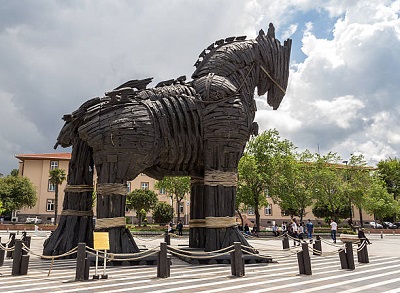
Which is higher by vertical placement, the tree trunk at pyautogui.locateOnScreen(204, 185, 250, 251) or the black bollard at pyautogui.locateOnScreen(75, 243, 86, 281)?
the tree trunk at pyautogui.locateOnScreen(204, 185, 250, 251)

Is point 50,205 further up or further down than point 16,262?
further up

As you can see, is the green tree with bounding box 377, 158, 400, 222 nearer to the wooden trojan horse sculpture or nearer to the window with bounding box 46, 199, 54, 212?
the window with bounding box 46, 199, 54, 212

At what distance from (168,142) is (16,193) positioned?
39637 mm

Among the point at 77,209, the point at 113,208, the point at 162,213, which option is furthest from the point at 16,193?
the point at 113,208

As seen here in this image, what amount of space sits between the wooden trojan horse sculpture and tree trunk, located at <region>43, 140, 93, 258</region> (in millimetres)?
26

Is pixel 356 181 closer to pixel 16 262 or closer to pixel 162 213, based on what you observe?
pixel 162 213

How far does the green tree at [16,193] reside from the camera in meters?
41.8

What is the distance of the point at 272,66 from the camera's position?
37.0ft

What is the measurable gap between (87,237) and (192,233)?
3.10 m

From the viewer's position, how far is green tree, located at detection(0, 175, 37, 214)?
137ft

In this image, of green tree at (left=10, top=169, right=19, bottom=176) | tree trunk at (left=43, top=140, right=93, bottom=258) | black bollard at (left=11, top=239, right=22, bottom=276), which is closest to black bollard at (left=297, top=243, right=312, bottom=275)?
tree trunk at (left=43, top=140, right=93, bottom=258)

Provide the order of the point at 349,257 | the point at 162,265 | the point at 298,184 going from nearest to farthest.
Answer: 1. the point at 162,265
2. the point at 349,257
3. the point at 298,184

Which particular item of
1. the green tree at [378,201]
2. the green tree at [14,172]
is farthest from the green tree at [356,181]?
the green tree at [14,172]

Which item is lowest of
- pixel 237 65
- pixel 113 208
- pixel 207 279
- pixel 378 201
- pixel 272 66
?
pixel 207 279
